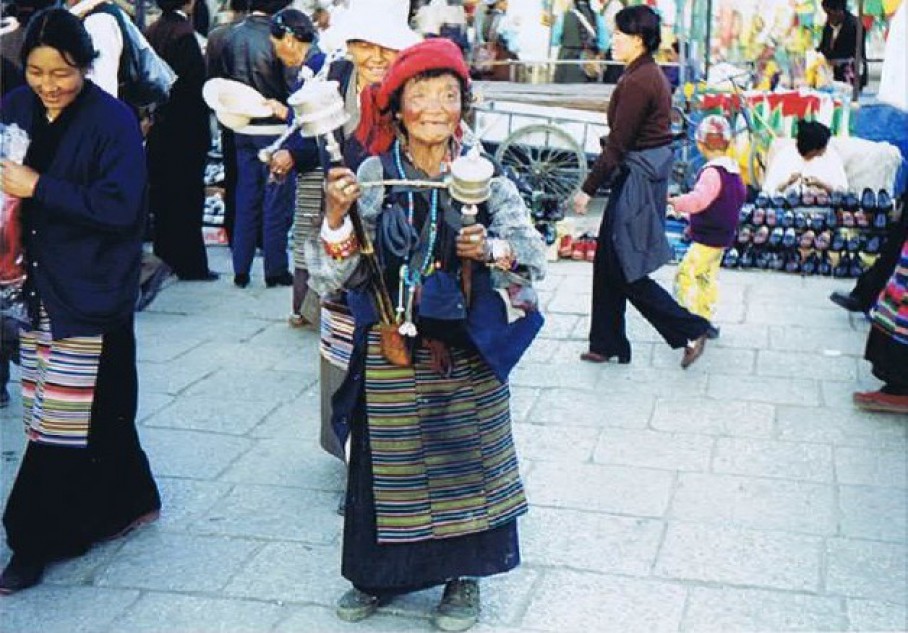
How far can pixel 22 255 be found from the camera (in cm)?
408

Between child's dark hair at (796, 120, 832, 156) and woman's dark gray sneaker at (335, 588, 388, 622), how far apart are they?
580 cm

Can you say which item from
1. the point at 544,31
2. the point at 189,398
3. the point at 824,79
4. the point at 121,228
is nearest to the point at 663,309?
the point at 189,398

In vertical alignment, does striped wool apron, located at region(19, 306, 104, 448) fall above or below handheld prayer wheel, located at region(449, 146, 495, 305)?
below

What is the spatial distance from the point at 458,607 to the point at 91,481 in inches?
50.0

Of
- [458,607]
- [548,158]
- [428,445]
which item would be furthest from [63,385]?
[548,158]

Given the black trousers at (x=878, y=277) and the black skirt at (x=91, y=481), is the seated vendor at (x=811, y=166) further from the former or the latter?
the black skirt at (x=91, y=481)

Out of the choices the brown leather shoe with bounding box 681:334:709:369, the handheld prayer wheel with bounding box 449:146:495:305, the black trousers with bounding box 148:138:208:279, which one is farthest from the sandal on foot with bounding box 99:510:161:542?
the black trousers with bounding box 148:138:208:279

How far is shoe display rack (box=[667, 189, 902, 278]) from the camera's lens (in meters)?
8.55

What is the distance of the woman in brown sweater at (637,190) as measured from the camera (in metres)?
6.23

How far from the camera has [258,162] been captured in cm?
780

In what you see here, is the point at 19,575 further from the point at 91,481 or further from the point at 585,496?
the point at 585,496

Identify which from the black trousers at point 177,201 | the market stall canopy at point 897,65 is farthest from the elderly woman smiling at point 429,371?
the black trousers at point 177,201

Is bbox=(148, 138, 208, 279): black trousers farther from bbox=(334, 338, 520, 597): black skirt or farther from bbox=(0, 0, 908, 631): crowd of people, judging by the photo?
bbox=(334, 338, 520, 597): black skirt

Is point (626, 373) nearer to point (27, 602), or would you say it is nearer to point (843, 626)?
point (843, 626)
